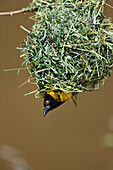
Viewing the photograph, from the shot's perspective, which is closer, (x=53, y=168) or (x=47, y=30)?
(x=47, y=30)

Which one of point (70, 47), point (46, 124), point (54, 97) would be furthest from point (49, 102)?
point (46, 124)

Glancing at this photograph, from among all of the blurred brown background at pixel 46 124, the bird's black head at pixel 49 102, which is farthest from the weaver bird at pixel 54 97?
the blurred brown background at pixel 46 124

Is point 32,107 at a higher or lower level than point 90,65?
lower

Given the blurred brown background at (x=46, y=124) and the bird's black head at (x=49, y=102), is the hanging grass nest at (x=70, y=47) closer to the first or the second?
the bird's black head at (x=49, y=102)

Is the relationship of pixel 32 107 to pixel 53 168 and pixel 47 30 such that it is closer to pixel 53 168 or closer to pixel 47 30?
pixel 53 168

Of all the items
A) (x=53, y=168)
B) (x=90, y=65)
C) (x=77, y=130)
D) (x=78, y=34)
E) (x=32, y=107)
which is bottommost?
(x=53, y=168)

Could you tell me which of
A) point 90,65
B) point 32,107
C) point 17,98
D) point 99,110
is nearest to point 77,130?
point 99,110

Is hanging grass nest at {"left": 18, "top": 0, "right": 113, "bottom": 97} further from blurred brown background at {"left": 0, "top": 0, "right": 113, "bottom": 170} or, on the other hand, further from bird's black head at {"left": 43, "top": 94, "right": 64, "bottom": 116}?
blurred brown background at {"left": 0, "top": 0, "right": 113, "bottom": 170}
